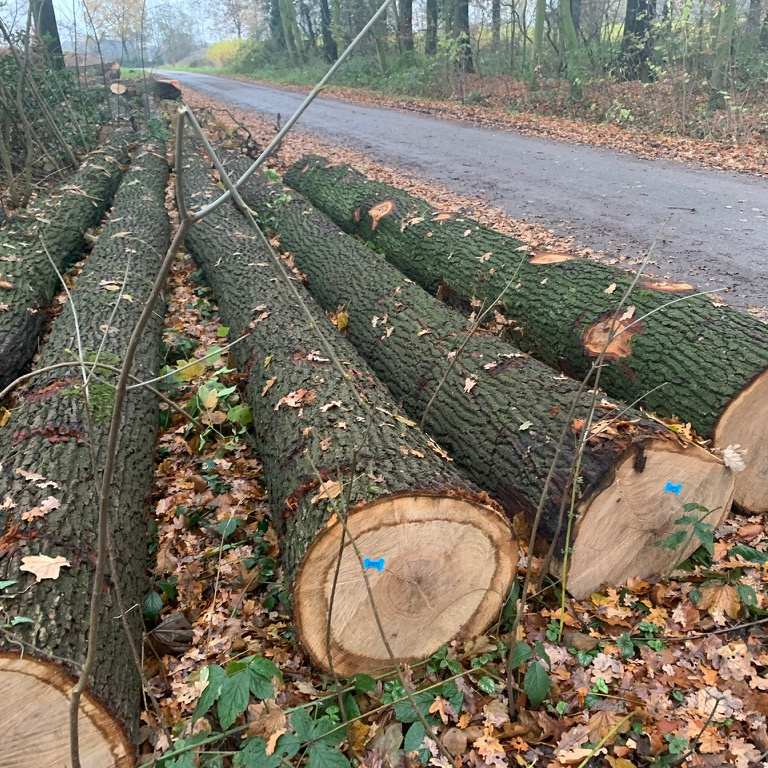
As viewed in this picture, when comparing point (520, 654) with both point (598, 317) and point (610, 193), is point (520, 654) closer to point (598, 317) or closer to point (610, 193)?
point (598, 317)

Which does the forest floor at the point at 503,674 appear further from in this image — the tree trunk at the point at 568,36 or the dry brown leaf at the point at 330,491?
the tree trunk at the point at 568,36

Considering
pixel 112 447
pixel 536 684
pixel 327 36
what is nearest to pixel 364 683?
pixel 536 684

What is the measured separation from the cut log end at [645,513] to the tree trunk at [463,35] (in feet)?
63.8

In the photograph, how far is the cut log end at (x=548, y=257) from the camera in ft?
14.7

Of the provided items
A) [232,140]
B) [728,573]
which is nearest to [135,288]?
[728,573]

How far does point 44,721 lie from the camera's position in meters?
1.95

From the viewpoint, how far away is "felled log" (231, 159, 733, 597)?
107 inches

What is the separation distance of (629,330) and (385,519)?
214 cm

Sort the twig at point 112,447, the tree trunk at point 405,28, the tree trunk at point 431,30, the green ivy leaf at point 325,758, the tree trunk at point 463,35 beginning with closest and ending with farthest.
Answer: the twig at point 112,447
the green ivy leaf at point 325,758
the tree trunk at point 463,35
the tree trunk at point 431,30
the tree trunk at point 405,28

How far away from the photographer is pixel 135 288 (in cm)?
515

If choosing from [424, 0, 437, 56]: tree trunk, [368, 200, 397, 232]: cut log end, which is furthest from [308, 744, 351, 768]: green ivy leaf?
[424, 0, 437, 56]: tree trunk

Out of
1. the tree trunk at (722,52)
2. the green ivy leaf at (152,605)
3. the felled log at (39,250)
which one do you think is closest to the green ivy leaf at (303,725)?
the green ivy leaf at (152,605)

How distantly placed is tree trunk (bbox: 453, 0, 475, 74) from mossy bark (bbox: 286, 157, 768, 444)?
52.0ft

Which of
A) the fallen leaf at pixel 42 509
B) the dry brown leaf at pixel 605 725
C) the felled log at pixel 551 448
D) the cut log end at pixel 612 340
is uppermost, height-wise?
the cut log end at pixel 612 340
